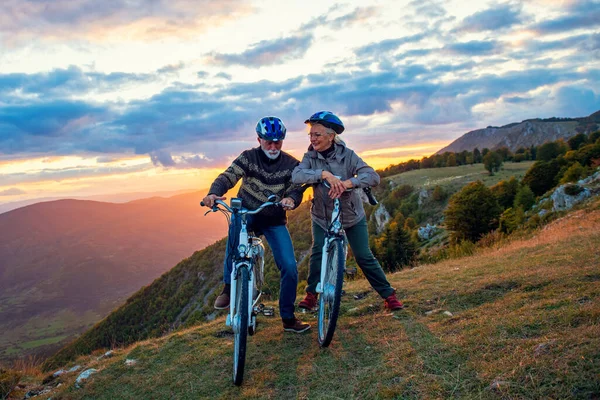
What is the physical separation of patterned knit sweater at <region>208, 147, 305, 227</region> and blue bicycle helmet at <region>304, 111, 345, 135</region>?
67 cm

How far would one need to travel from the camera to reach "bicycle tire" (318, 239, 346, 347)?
4.96m

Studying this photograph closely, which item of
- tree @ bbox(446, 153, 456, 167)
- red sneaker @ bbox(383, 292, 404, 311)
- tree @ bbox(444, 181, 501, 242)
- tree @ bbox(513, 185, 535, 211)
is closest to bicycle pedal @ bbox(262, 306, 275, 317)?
red sneaker @ bbox(383, 292, 404, 311)

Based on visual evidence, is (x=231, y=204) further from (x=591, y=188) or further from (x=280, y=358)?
(x=591, y=188)

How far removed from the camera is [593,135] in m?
63.7

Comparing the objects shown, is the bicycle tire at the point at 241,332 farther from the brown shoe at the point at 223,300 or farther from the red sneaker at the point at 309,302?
the red sneaker at the point at 309,302

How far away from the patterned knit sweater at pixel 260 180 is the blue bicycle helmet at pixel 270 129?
0.34 metres

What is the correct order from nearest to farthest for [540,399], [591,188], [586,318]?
[540,399]
[586,318]
[591,188]

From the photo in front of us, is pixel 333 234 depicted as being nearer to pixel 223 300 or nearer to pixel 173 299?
pixel 223 300

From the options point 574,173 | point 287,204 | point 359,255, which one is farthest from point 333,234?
point 574,173

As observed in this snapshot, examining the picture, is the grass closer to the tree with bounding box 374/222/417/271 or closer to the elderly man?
the tree with bounding box 374/222/417/271

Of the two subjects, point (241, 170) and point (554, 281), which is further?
point (554, 281)

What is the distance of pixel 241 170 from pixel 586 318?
13.7 ft

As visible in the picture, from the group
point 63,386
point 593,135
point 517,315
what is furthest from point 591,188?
point 593,135

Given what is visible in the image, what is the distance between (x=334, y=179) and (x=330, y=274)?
3.90 ft
